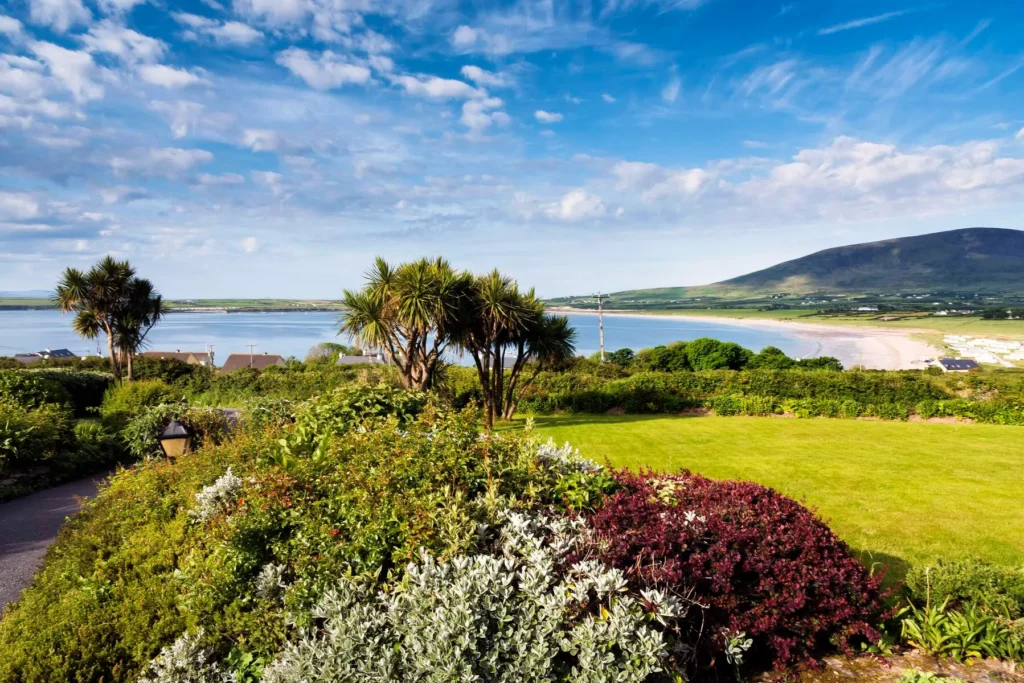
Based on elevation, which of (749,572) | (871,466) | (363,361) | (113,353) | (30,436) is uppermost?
(113,353)

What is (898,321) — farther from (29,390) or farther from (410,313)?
(29,390)

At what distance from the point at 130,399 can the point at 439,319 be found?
30.2 ft

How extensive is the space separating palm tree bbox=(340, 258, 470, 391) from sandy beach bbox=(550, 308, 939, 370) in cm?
1926

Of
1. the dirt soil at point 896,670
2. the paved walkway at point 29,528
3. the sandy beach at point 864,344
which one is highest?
the dirt soil at point 896,670

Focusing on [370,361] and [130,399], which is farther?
[370,361]

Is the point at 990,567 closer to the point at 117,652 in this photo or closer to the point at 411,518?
the point at 411,518

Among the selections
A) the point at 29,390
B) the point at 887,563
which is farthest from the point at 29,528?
the point at 887,563

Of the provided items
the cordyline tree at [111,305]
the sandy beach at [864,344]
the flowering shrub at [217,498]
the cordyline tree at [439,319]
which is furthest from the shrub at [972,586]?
the sandy beach at [864,344]

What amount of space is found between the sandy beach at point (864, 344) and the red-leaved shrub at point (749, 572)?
2969 centimetres

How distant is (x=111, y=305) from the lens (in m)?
23.8

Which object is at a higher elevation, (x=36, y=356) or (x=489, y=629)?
(x=489, y=629)

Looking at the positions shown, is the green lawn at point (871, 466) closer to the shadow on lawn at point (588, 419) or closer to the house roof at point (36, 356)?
the shadow on lawn at point (588, 419)

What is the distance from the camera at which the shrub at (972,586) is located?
12.6 feet

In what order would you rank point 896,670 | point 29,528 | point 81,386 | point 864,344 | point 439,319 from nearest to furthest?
point 896,670 < point 29,528 < point 439,319 < point 81,386 < point 864,344
